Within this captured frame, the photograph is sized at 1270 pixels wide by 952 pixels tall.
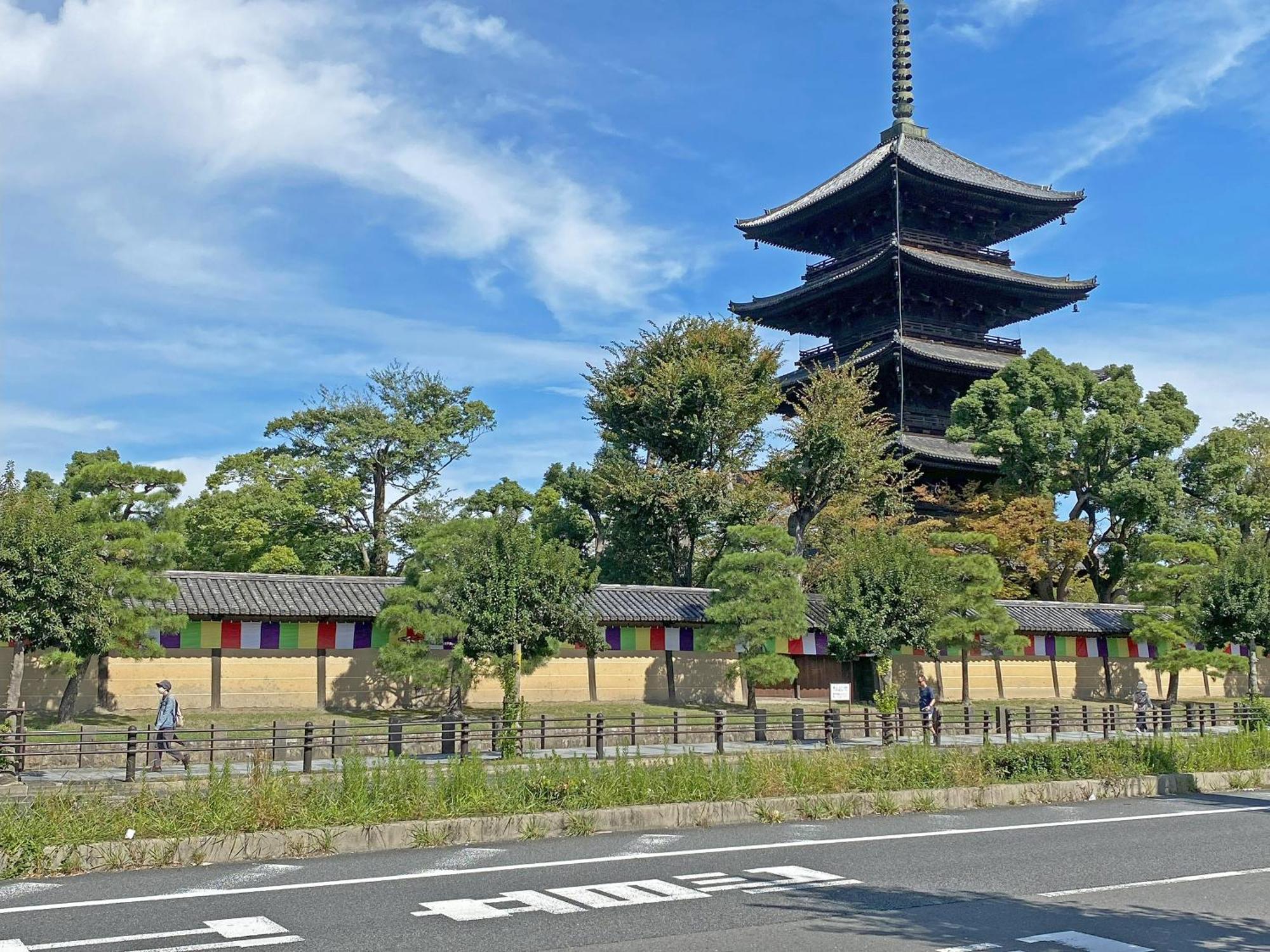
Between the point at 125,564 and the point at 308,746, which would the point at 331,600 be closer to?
the point at 125,564

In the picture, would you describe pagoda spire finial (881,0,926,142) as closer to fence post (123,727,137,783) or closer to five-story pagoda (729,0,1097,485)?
five-story pagoda (729,0,1097,485)

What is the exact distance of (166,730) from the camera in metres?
19.7

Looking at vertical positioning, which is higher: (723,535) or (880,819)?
(723,535)

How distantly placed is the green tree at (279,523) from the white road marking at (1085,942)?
39722 mm

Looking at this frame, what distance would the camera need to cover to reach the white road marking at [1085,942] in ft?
24.5

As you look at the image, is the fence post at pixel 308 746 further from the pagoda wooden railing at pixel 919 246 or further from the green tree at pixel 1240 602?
the pagoda wooden railing at pixel 919 246

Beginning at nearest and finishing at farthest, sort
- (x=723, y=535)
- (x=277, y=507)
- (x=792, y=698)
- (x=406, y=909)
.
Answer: (x=406, y=909) → (x=792, y=698) → (x=723, y=535) → (x=277, y=507)

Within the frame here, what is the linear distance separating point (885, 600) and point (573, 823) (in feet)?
69.1

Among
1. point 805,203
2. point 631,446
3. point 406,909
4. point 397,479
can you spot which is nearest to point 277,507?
point 397,479

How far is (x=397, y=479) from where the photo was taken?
164 ft

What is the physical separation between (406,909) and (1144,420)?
43.5 m

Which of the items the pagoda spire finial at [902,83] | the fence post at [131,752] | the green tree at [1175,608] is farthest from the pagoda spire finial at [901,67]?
the fence post at [131,752]

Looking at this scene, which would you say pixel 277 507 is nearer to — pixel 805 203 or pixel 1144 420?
pixel 805 203

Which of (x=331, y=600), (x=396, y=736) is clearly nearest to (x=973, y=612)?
(x=331, y=600)
